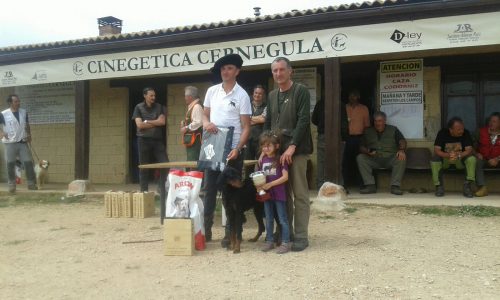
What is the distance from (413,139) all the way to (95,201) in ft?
19.3

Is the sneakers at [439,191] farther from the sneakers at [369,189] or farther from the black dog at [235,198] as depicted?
the black dog at [235,198]

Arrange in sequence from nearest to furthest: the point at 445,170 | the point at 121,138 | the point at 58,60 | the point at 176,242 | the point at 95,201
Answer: the point at 176,242 → the point at 445,170 → the point at 95,201 → the point at 58,60 → the point at 121,138

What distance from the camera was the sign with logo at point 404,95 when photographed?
8820mm

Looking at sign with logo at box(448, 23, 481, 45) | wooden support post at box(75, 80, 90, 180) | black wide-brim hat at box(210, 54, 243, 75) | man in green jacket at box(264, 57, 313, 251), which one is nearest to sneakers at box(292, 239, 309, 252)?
man in green jacket at box(264, 57, 313, 251)

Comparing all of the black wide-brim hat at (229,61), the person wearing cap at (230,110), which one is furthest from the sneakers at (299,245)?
the black wide-brim hat at (229,61)

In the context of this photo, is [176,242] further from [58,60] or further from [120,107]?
[120,107]

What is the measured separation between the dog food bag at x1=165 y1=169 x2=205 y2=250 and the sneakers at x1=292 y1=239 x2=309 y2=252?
0.94 meters

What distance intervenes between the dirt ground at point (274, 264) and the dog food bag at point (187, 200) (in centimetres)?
30

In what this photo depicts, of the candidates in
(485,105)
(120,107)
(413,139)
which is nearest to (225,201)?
(413,139)

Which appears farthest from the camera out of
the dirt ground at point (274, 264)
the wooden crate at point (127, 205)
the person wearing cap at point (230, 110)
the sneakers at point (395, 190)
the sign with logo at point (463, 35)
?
the sneakers at point (395, 190)

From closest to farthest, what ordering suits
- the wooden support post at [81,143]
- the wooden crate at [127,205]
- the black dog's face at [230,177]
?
1. the black dog's face at [230,177]
2. the wooden crate at [127,205]
3. the wooden support post at [81,143]

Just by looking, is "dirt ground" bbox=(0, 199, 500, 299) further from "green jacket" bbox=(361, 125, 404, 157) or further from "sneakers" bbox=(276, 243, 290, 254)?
"green jacket" bbox=(361, 125, 404, 157)

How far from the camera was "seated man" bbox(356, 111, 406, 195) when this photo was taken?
7.92m

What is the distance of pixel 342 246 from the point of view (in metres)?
4.97
